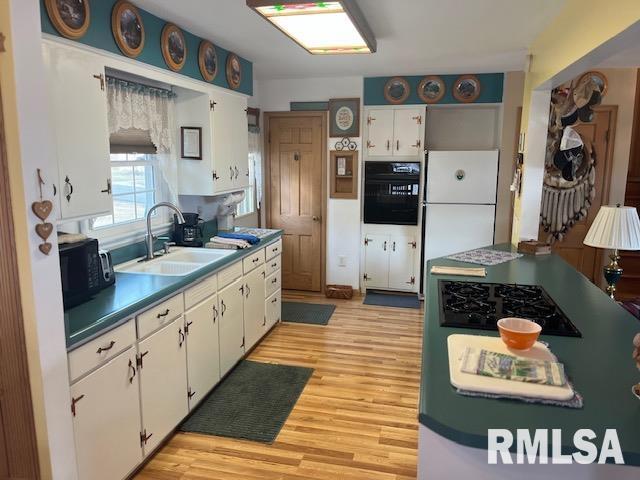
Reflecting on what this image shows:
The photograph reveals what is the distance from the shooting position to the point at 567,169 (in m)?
4.81

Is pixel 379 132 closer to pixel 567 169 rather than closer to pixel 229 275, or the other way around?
pixel 567 169

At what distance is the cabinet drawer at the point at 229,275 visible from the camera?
10.5ft

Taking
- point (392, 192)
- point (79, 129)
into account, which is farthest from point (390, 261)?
point (79, 129)

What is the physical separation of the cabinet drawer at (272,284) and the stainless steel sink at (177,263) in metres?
0.74

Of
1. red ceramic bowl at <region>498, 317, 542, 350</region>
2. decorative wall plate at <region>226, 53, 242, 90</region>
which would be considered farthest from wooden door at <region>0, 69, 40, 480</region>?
decorative wall plate at <region>226, 53, 242, 90</region>

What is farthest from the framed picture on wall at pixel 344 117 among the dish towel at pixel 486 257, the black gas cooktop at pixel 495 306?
the black gas cooktop at pixel 495 306

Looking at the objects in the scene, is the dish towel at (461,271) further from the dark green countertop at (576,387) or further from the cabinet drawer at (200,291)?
the cabinet drawer at (200,291)

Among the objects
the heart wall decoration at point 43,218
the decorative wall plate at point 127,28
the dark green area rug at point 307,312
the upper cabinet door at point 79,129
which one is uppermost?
the decorative wall plate at point 127,28

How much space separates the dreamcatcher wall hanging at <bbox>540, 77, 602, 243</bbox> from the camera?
455 centimetres

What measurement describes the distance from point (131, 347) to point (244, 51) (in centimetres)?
266

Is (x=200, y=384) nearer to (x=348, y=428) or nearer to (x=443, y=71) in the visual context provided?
(x=348, y=428)

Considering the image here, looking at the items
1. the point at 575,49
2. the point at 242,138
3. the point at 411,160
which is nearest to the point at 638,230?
the point at 575,49

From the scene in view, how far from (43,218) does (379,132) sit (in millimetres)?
3989

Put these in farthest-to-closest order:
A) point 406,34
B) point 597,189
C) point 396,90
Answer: point 396,90 < point 597,189 < point 406,34
